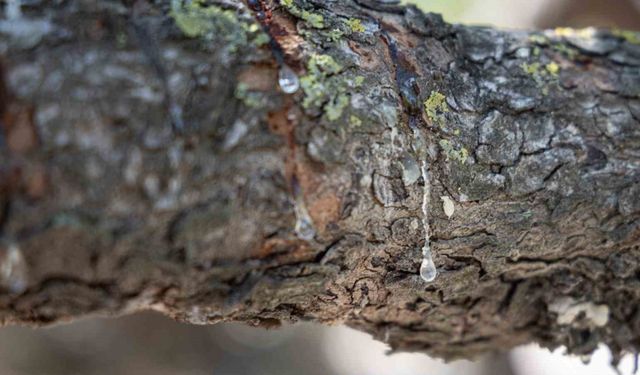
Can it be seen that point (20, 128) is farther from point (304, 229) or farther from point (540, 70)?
point (540, 70)

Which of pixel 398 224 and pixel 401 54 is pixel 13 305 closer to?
pixel 398 224

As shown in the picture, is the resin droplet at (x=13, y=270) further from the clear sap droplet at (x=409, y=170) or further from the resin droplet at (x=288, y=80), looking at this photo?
the clear sap droplet at (x=409, y=170)

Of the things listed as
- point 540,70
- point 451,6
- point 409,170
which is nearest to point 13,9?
point 409,170

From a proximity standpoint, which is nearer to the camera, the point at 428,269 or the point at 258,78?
the point at 258,78

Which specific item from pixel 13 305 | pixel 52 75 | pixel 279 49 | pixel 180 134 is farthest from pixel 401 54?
pixel 13 305

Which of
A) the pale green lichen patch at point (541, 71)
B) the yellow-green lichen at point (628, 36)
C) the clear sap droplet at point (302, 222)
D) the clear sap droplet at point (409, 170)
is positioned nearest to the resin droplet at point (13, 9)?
the clear sap droplet at point (302, 222)

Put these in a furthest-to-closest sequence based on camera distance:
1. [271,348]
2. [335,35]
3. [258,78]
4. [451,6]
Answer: [271,348] → [451,6] → [335,35] → [258,78]

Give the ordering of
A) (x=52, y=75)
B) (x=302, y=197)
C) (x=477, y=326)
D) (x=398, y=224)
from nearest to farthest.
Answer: (x=52, y=75), (x=302, y=197), (x=398, y=224), (x=477, y=326)
